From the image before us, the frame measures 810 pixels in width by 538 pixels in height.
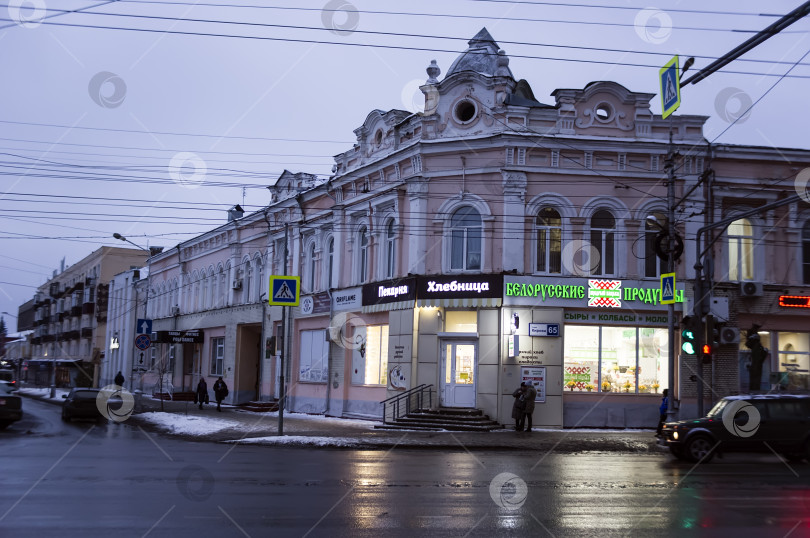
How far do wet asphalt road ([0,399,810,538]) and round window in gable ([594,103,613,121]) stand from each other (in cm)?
1276

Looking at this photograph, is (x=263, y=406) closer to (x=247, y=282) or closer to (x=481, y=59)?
(x=247, y=282)

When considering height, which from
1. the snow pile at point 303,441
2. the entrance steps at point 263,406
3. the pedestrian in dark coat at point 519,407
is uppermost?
the pedestrian in dark coat at point 519,407

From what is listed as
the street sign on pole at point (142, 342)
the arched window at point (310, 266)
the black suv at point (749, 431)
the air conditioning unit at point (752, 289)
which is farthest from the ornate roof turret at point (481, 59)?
the black suv at point (749, 431)

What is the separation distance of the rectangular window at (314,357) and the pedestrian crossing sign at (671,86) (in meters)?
20.8

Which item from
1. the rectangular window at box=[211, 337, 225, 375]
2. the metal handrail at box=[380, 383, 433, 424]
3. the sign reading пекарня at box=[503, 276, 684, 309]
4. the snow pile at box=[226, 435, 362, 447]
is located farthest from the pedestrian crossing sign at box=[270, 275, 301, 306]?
the rectangular window at box=[211, 337, 225, 375]

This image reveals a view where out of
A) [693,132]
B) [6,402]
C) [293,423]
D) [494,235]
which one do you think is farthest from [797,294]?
[6,402]

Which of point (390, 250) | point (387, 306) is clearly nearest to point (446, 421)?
point (387, 306)

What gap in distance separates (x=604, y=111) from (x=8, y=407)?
2164cm

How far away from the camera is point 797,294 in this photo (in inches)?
1101

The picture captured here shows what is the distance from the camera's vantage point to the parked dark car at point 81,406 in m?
29.2

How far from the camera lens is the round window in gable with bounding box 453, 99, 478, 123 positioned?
2802cm

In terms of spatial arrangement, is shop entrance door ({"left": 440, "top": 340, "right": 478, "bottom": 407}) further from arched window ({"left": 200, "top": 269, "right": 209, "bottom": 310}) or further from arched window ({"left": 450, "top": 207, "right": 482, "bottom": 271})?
arched window ({"left": 200, "top": 269, "right": 209, "bottom": 310})

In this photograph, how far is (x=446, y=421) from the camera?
25.9 meters

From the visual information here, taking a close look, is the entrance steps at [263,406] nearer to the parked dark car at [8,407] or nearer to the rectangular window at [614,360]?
the parked dark car at [8,407]
